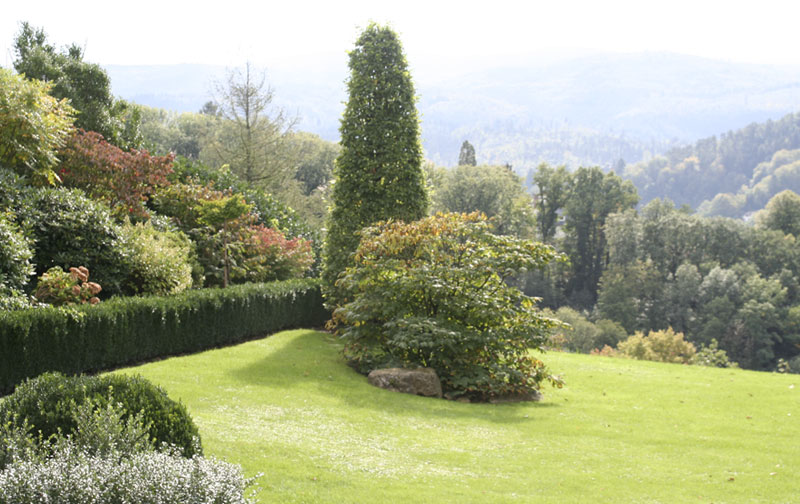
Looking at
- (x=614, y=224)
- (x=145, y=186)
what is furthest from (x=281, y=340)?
(x=614, y=224)

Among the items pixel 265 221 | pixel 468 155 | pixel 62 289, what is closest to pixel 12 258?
pixel 62 289

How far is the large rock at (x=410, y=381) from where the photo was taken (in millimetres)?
11062

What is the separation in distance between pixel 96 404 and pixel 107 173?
12.3 m

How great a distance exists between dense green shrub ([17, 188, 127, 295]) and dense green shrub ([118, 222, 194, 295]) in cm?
30

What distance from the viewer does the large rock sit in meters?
11.1

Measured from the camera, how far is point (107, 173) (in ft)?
51.5

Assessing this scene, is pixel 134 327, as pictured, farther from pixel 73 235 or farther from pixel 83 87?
pixel 83 87

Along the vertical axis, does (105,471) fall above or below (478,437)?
above

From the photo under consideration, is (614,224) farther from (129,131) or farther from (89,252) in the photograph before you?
(89,252)

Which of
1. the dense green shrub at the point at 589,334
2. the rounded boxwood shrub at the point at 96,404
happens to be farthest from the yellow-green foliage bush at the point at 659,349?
the rounded boxwood shrub at the point at 96,404

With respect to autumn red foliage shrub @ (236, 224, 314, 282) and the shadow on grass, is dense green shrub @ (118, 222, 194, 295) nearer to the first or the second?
the shadow on grass

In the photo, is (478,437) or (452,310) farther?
(452,310)

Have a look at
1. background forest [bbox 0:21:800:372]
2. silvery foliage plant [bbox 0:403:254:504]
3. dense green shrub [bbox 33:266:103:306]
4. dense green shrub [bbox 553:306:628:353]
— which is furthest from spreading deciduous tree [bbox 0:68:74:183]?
dense green shrub [bbox 553:306:628:353]

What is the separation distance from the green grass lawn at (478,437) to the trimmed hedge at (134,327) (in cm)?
46
